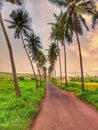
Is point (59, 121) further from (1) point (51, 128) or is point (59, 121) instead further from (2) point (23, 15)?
(2) point (23, 15)

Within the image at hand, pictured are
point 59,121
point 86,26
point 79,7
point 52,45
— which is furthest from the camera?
point 52,45

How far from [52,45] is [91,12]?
166 feet

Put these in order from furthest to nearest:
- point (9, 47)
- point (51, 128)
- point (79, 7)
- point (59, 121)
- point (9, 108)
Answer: point (79, 7), point (9, 47), point (9, 108), point (59, 121), point (51, 128)

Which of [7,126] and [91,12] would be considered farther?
[91,12]

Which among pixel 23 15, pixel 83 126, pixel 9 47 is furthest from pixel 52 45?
pixel 83 126

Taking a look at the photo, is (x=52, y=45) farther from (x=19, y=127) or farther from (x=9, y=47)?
(x=19, y=127)

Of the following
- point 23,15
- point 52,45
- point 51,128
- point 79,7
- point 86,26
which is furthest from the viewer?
point 52,45

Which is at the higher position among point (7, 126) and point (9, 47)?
point (9, 47)

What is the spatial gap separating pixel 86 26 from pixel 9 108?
20.8 m

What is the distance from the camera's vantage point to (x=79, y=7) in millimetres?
35531

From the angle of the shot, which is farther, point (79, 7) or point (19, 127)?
point (79, 7)

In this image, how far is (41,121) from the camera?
15805 millimetres

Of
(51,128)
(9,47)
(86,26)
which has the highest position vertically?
(86,26)

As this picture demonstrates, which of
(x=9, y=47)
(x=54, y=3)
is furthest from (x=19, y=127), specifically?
(x=54, y=3)
